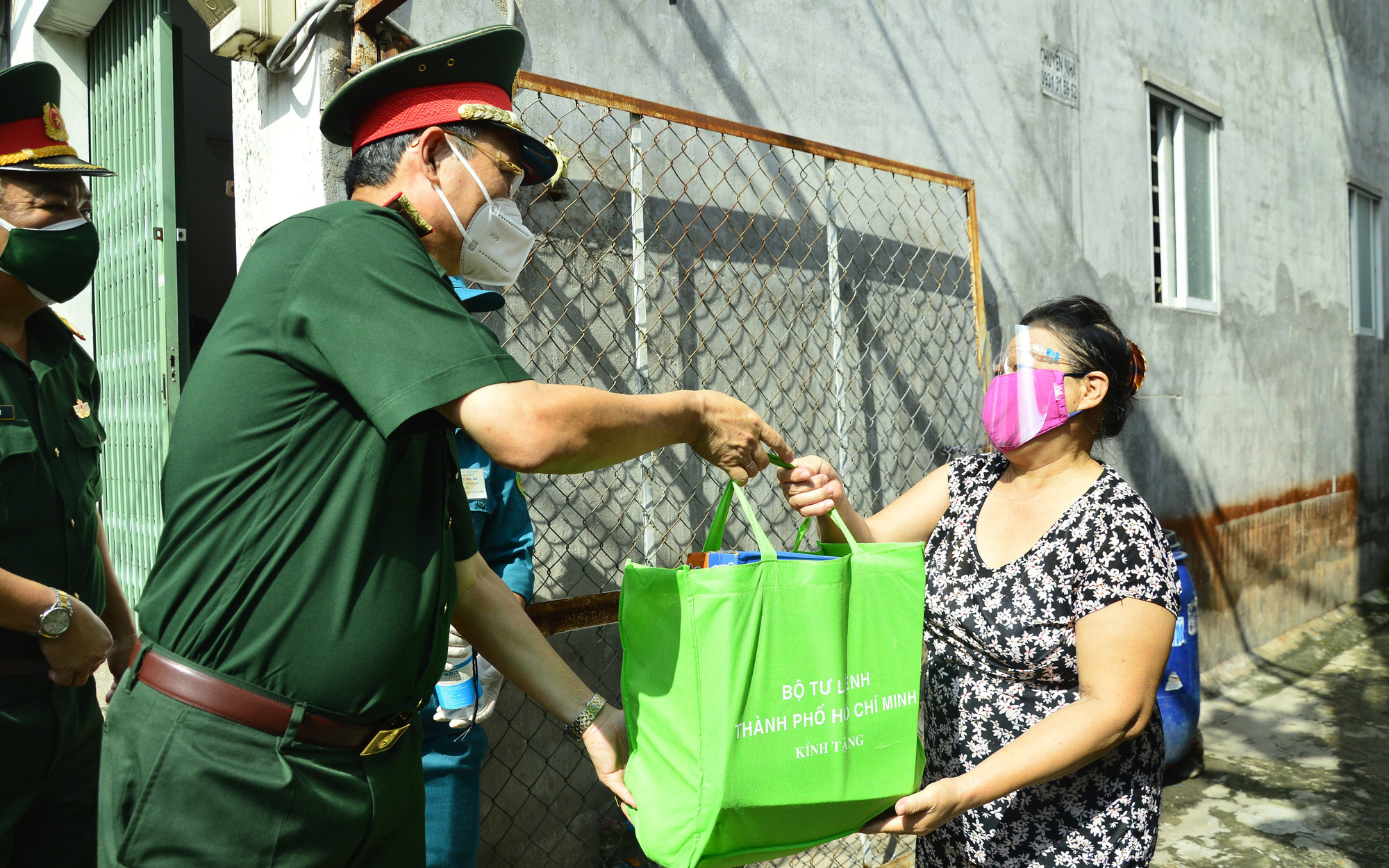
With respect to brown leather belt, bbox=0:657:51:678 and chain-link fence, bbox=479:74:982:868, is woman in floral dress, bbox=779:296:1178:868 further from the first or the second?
brown leather belt, bbox=0:657:51:678

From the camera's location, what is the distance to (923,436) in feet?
13.6

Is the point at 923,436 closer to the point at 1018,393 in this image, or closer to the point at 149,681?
the point at 1018,393

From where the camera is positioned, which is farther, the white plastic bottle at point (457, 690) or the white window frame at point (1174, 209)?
the white window frame at point (1174, 209)

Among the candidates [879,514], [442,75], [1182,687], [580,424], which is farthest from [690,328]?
[1182,687]

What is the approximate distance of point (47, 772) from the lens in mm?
2016

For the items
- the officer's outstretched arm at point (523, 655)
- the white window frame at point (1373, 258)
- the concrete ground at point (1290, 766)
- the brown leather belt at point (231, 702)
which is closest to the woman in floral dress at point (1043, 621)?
the officer's outstretched arm at point (523, 655)

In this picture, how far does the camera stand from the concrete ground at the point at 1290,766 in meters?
3.89

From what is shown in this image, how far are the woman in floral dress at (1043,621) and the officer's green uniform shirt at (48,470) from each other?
1641 millimetres

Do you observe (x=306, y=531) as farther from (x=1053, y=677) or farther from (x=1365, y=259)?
(x=1365, y=259)

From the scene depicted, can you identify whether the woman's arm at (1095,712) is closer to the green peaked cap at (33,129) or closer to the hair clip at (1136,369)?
the hair clip at (1136,369)

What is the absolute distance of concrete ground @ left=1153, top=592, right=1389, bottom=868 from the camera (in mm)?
3891

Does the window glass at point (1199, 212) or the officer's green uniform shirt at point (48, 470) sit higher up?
the window glass at point (1199, 212)

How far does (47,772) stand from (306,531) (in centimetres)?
130

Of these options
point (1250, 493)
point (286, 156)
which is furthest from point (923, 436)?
point (1250, 493)
